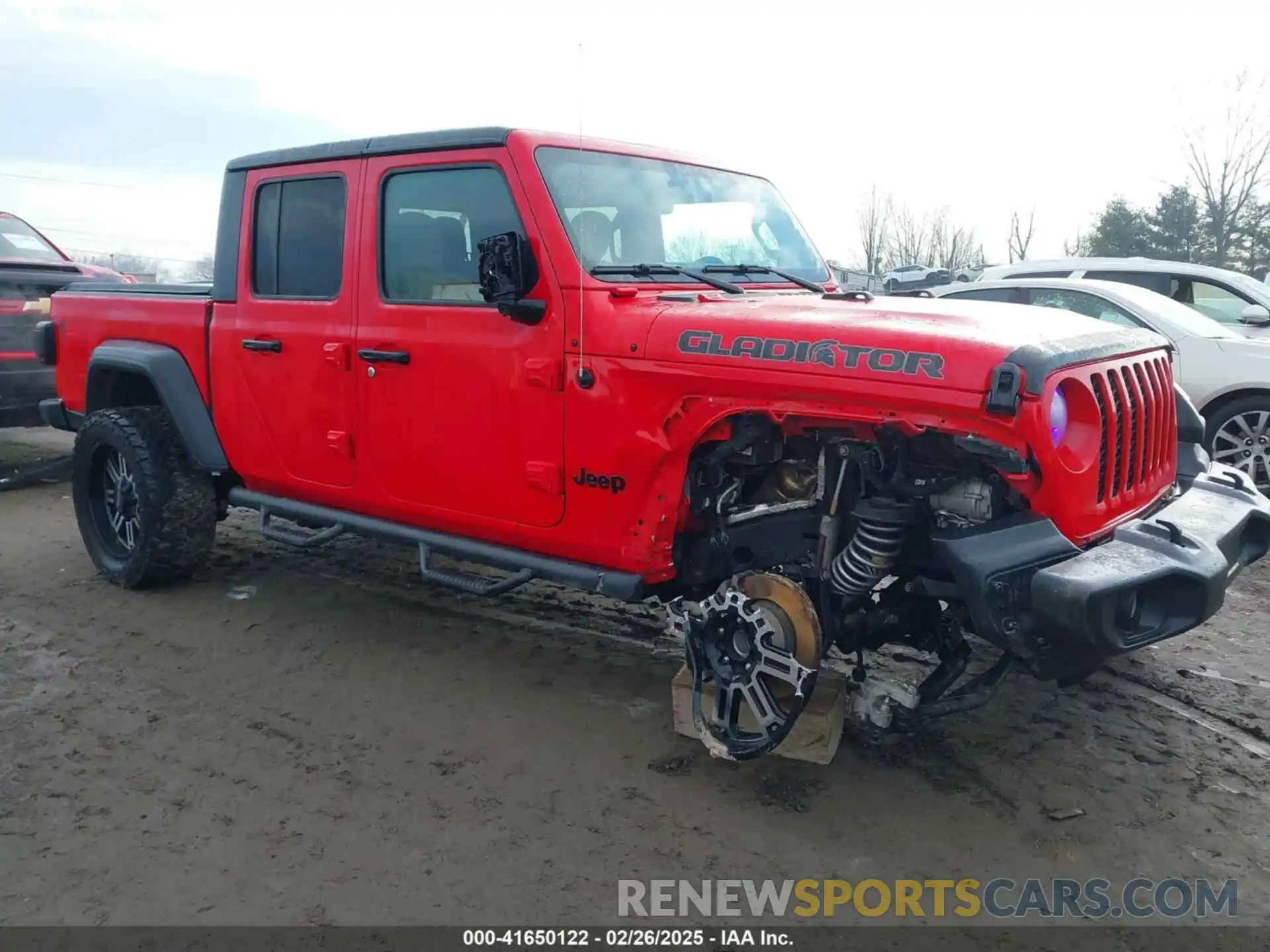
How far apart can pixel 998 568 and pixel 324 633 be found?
3.19 meters

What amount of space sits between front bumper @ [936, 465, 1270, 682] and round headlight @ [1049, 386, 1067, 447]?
24cm

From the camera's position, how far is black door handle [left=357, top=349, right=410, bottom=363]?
4.09 metres

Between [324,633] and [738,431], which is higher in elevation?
[738,431]

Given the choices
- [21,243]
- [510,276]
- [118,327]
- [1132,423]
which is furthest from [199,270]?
[1132,423]

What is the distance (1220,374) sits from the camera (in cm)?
701

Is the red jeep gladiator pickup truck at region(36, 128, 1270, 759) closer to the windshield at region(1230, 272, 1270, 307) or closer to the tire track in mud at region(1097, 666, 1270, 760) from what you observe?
the tire track in mud at region(1097, 666, 1270, 760)

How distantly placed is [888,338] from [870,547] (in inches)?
24.4

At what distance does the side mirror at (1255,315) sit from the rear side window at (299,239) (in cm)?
687

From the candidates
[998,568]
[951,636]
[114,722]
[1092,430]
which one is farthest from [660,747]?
[114,722]

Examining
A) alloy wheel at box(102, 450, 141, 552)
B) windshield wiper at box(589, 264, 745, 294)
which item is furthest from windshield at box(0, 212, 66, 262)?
windshield wiper at box(589, 264, 745, 294)

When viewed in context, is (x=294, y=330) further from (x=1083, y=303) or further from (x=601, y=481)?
(x=1083, y=303)

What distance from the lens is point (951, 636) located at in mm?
3439

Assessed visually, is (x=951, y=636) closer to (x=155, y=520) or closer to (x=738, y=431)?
(x=738, y=431)

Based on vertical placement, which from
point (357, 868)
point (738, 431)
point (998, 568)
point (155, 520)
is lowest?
point (357, 868)
